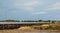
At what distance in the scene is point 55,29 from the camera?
3397cm

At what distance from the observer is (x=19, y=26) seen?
36.7 m

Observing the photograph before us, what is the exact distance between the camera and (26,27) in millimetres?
35344

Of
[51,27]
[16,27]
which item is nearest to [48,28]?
[51,27]

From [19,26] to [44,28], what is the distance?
5471mm

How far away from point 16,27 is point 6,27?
6.73 ft

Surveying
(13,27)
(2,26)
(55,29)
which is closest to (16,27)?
(13,27)

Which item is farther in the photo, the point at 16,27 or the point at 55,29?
the point at 16,27

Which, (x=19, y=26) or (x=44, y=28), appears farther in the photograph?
(x=19, y=26)

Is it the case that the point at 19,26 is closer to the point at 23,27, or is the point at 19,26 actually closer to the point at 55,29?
the point at 23,27

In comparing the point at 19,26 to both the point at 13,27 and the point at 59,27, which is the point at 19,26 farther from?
the point at 59,27

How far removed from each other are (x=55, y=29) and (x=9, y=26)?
365 inches

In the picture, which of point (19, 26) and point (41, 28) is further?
point (19, 26)

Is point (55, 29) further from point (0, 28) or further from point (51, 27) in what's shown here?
point (0, 28)

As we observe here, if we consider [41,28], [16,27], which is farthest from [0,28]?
[41,28]
